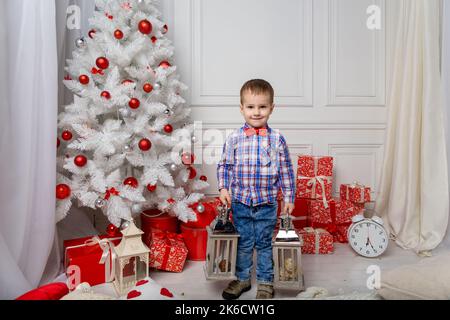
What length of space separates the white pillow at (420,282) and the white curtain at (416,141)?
2.86 feet

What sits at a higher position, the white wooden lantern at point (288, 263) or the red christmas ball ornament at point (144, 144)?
the red christmas ball ornament at point (144, 144)

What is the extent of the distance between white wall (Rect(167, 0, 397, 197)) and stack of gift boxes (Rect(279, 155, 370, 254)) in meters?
0.26

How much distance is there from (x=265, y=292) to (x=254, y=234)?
262 millimetres

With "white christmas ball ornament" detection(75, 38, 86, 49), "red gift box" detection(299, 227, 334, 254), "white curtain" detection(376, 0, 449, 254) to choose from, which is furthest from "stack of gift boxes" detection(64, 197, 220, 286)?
"white curtain" detection(376, 0, 449, 254)

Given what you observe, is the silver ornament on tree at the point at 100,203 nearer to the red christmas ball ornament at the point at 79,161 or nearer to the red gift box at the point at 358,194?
the red christmas ball ornament at the point at 79,161

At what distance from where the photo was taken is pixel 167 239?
214 cm

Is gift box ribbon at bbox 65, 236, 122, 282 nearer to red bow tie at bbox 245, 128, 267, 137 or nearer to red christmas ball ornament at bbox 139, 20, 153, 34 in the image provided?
red bow tie at bbox 245, 128, 267, 137

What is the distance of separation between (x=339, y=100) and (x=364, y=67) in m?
0.29

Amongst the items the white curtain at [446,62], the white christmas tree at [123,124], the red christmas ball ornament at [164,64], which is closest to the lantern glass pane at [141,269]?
the white christmas tree at [123,124]

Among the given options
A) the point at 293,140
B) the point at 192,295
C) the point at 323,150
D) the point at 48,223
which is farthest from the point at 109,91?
the point at 323,150

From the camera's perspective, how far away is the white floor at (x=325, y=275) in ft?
5.98

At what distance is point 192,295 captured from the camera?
179 centimetres

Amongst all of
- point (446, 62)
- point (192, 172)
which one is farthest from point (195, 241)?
point (446, 62)

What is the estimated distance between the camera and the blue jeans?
1.85m
